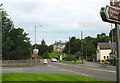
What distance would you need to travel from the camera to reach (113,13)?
586cm

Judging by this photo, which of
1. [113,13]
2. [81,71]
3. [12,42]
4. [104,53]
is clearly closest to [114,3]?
Result: [113,13]

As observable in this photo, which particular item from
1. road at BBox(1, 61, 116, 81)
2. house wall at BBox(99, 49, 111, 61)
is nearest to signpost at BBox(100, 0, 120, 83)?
road at BBox(1, 61, 116, 81)

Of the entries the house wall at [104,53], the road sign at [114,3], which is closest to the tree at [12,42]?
the house wall at [104,53]

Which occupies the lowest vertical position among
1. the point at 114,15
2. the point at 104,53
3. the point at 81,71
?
the point at 81,71

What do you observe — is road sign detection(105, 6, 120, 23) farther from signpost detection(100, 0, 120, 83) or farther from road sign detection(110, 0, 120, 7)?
road sign detection(110, 0, 120, 7)

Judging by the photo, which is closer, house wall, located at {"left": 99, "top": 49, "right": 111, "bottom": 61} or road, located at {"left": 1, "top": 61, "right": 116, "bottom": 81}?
road, located at {"left": 1, "top": 61, "right": 116, "bottom": 81}

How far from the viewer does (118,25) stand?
Answer: 591cm

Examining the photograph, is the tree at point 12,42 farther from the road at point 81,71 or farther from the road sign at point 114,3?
the road sign at point 114,3

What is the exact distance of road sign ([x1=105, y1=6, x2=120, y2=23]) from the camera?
5.69 meters

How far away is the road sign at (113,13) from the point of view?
5.69 metres

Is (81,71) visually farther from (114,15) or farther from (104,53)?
(104,53)

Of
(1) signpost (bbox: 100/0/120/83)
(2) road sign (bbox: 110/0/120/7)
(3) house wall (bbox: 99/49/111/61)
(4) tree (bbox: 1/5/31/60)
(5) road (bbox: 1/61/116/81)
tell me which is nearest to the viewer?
(1) signpost (bbox: 100/0/120/83)

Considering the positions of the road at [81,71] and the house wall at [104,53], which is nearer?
the road at [81,71]

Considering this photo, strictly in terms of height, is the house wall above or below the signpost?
below
